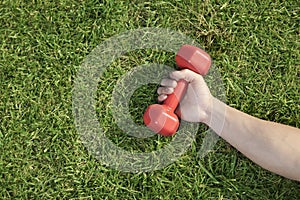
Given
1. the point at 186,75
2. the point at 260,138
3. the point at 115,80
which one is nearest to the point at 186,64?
the point at 186,75

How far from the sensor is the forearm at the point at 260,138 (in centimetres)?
277

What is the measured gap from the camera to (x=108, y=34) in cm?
300

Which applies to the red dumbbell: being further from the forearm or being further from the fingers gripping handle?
the forearm

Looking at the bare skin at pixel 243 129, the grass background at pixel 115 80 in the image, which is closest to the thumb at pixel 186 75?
the bare skin at pixel 243 129

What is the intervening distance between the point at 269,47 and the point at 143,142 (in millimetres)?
884

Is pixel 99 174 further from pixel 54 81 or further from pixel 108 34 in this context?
pixel 108 34

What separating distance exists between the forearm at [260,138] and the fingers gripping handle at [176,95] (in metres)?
0.19

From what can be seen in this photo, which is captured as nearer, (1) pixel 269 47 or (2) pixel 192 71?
(2) pixel 192 71

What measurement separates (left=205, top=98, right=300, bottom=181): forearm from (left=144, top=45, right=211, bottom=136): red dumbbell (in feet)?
0.67

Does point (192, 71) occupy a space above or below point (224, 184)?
above

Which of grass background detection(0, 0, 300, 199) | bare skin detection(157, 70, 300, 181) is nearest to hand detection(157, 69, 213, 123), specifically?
bare skin detection(157, 70, 300, 181)

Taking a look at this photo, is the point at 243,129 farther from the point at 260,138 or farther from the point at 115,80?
the point at 115,80

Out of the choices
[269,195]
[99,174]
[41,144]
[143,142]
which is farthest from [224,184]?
[41,144]

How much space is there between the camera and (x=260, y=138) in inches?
111
